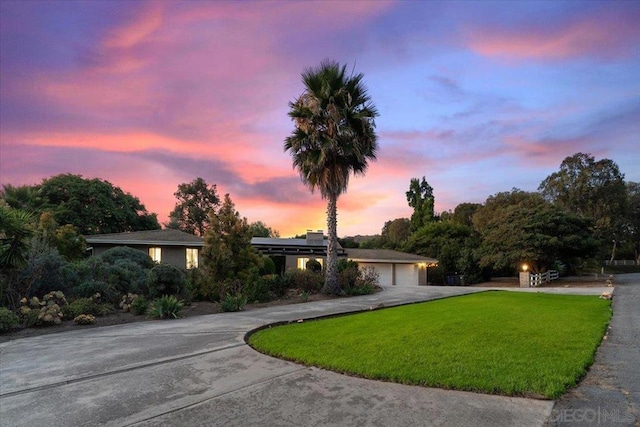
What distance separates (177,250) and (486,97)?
1923 cm

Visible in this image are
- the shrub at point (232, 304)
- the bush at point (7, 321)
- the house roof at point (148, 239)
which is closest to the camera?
the bush at point (7, 321)

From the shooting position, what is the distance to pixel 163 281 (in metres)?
13.1

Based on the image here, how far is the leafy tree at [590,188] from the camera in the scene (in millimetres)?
41938

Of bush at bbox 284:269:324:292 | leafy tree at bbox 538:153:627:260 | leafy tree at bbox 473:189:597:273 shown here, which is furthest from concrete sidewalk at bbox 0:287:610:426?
leafy tree at bbox 538:153:627:260

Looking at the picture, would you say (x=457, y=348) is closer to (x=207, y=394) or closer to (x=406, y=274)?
(x=207, y=394)

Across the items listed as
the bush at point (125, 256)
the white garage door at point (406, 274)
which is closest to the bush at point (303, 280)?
the bush at point (125, 256)

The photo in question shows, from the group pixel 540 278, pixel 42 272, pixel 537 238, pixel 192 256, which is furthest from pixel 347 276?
pixel 540 278

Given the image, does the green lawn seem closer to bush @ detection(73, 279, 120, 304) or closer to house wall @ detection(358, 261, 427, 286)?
bush @ detection(73, 279, 120, 304)

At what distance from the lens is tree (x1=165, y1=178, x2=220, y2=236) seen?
42781 mm

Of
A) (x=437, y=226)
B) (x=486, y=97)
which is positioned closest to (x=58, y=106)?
(x=486, y=97)

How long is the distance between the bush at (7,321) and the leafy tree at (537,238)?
29.2 m

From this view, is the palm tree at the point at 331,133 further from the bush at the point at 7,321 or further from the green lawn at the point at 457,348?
the bush at the point at 7,321

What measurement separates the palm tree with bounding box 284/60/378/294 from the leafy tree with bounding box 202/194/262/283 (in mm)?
3972

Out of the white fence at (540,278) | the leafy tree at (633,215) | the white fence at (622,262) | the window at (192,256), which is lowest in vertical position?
the white fence at (622,262)
